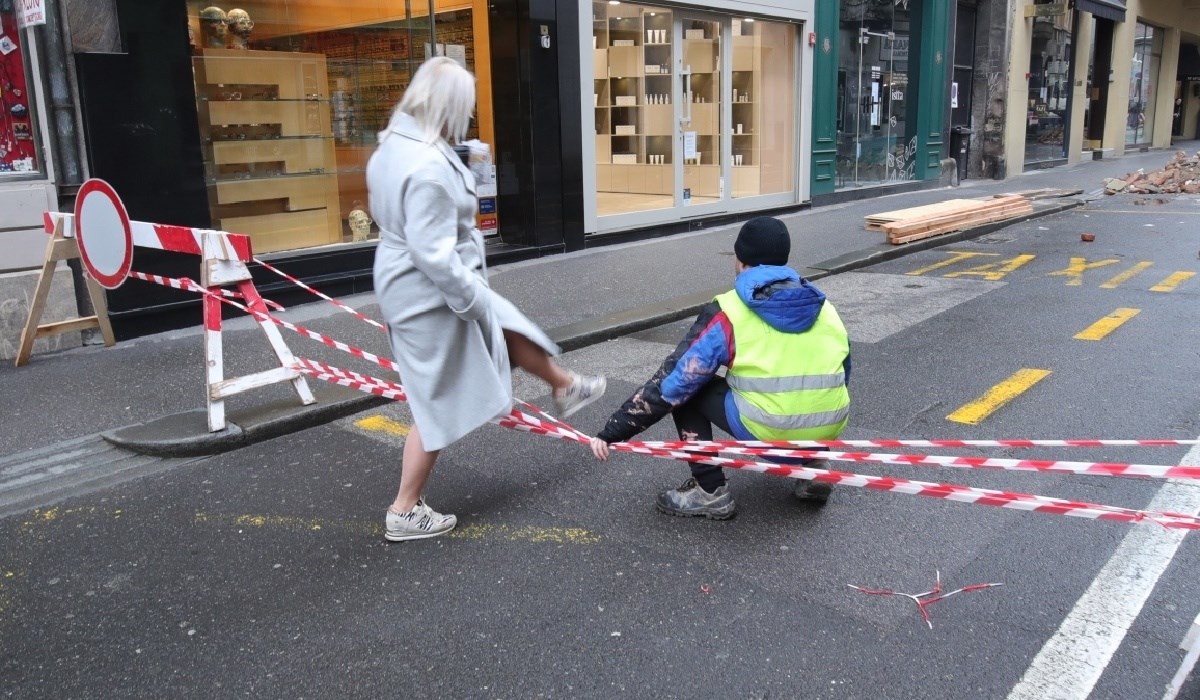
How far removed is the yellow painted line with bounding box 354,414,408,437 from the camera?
18.0 feet

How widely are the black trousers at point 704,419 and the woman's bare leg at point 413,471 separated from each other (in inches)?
41.4

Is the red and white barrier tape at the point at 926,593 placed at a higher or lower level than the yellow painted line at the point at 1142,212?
lower

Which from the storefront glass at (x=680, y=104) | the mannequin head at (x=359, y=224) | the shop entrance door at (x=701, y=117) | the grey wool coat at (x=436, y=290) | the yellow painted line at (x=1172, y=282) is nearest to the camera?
the grey wool coat at (x=436, y=290)

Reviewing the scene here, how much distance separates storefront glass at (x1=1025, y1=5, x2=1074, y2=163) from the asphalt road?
20899 millimetres

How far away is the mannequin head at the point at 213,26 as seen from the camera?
8.25 m

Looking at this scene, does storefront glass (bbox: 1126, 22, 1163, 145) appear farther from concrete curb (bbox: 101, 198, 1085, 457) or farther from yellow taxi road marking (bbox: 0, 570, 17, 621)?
yellow taxi road marking (bbox: 0, 570, 17, 621)

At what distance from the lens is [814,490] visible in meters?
4.11

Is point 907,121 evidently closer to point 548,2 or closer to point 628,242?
point 628,242

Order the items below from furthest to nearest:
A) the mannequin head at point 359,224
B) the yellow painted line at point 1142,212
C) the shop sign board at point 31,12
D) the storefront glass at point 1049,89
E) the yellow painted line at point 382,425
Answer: the storefront glass at point 1049,89
the yellow painted line at point 1142,212
the mannequin head at point 359,224
the shop sign board at point 31,12
the yellow painted line at point 382,425

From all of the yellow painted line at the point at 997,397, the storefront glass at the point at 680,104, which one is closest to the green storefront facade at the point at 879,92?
the storefront glass at the point at 680,104

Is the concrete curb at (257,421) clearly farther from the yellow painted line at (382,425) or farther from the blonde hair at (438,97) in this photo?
the blonde hair at (438,97)

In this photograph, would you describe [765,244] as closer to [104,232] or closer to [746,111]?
[104,232]

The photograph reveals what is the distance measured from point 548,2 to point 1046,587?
9.16 meters

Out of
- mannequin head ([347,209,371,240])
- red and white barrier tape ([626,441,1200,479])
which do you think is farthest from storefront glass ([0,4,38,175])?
red and white barrier tape ([626,441,1200,479])
